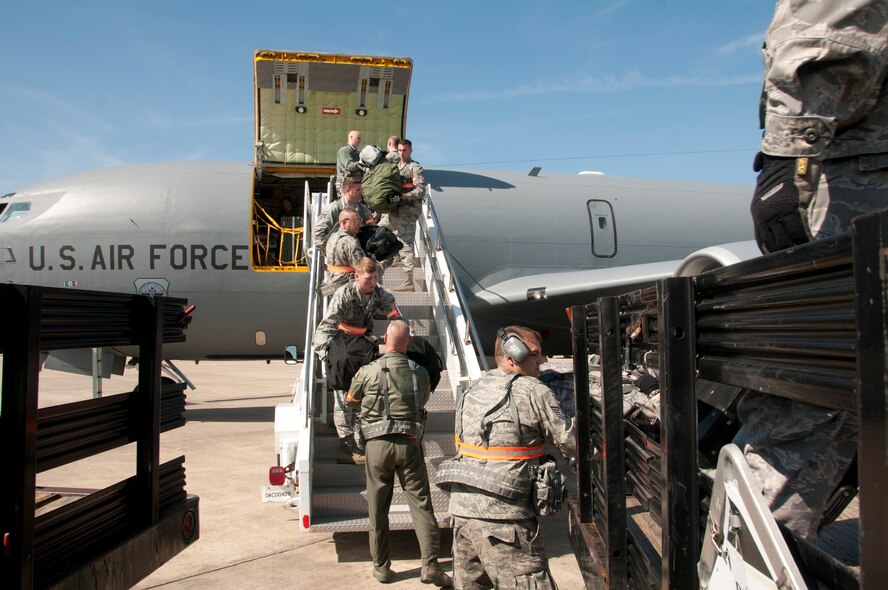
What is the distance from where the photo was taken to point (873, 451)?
40.2 inches

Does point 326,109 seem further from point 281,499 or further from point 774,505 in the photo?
point 774,505

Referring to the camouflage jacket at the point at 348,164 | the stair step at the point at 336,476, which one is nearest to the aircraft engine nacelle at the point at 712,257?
the stair step at the point at 336,476

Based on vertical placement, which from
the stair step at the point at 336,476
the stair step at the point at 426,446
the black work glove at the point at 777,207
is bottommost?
the stair step at the point at 336,476

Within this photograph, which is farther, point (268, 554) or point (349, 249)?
point (349, 249)

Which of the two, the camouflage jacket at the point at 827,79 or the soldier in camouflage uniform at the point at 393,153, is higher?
the soldier in camouflage uniform at the point at 393,153

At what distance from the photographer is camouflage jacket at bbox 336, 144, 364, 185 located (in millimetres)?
9141

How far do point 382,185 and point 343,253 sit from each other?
1.91 m

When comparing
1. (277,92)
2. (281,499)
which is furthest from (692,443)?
(277,92)

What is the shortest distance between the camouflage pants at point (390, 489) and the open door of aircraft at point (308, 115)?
6057 mm

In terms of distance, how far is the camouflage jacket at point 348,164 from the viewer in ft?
30.0

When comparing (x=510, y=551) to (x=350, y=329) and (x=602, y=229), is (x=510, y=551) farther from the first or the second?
(x=602, y=229)

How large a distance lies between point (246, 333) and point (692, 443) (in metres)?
9.68

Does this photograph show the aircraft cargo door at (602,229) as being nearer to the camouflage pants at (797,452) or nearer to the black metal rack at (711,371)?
the black metal rack at (711,371)

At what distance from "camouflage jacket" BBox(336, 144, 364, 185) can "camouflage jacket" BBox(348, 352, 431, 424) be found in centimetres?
466
